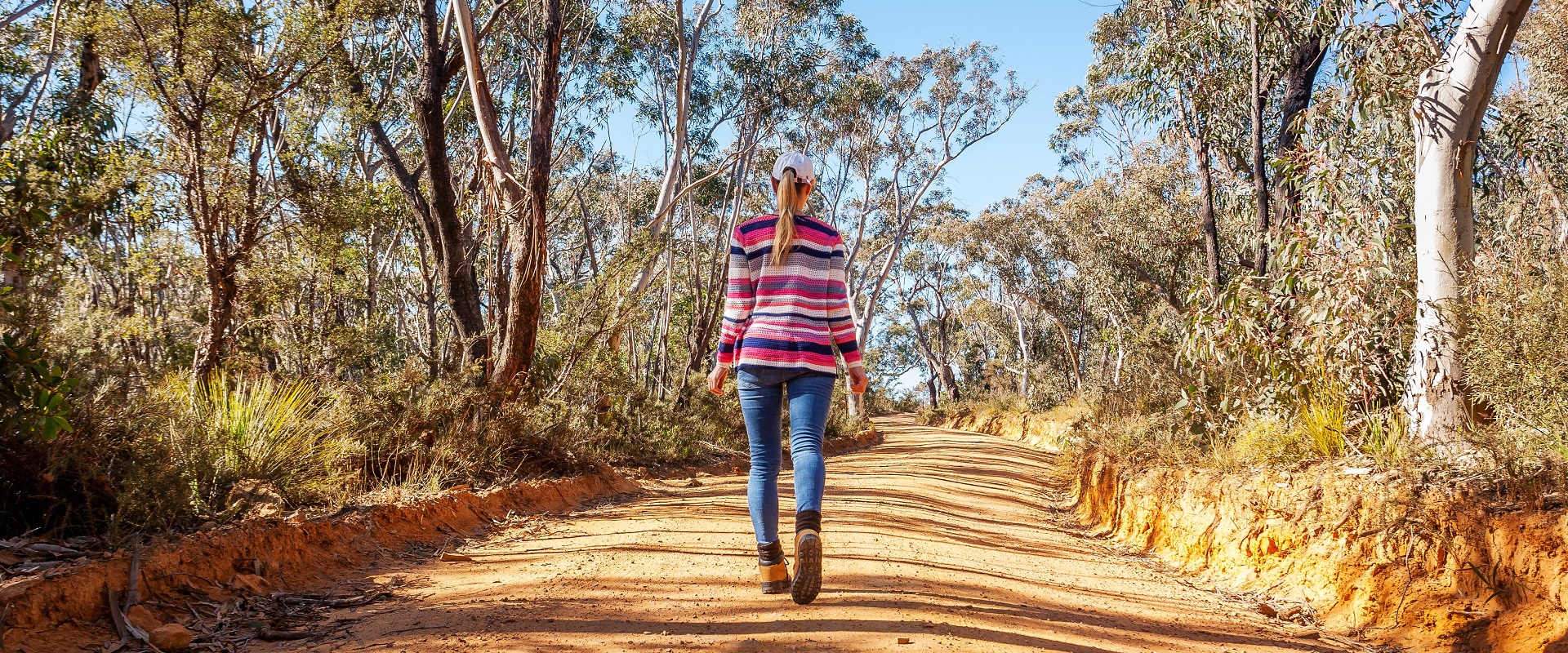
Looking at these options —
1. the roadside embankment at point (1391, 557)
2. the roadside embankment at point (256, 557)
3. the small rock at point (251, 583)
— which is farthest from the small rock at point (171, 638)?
the roadside embankment at point (1391, 557)

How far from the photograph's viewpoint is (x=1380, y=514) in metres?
3.68

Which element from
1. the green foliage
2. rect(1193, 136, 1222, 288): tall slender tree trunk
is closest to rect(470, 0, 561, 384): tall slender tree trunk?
the green foliage

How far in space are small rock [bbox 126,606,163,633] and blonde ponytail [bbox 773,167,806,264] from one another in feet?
7.78

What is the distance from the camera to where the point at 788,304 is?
11.0 ft

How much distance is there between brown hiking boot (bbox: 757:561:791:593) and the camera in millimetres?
3453

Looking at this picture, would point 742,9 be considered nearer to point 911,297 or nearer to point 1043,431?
point 1043,431

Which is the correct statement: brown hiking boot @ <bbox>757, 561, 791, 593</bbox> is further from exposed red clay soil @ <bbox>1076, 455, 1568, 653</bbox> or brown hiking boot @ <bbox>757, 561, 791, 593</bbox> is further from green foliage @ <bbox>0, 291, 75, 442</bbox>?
green foliage @ <bbox>0, 291, 75, 442</bbox>

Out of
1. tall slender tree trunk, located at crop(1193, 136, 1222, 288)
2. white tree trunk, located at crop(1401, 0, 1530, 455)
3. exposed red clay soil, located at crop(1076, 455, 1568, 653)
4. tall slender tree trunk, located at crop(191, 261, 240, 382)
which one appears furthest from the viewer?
tall slender tree trunk, located at crop(1193, 136, 1222, 288)

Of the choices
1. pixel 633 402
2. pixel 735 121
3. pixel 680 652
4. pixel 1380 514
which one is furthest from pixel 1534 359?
pixel 735 121

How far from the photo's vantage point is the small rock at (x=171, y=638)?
264 cm

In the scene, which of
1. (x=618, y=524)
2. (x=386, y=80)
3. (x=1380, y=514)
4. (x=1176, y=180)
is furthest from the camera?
(x=1176, y=180)

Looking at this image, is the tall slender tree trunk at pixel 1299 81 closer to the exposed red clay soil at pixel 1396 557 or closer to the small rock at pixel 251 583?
the exposed red clay soil at pixel 1396 557

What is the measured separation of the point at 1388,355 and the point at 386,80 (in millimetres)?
14550

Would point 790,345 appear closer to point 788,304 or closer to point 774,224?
point 788,304
